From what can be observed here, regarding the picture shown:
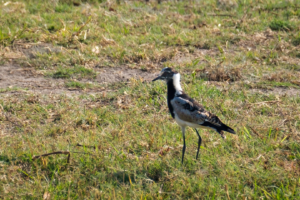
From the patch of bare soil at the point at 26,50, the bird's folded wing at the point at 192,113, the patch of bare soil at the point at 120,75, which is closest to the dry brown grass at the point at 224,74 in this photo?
the patch of bare soil at the point at 120,75

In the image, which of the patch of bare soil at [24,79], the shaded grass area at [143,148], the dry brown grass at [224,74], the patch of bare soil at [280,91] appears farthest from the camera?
the dry brown grass at [224,74]

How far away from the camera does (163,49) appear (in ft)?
25.8

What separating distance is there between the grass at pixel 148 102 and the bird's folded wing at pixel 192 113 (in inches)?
16.3

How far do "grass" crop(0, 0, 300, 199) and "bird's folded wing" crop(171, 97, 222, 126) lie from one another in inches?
16.3

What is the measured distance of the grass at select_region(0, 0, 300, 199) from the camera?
14.2 ft

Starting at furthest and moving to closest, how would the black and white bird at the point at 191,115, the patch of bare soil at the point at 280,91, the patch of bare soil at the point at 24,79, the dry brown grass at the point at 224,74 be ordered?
the dry brown grass at the point at 224,74 → the patch of bare soil at the point at 24,79 → the patch of bare soil at the point at 280,91 → the black and white bird at the point at 191,115

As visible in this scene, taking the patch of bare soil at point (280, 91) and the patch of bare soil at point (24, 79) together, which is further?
the patch of bare soil at point (24, 79)

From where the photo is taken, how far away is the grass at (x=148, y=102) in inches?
170

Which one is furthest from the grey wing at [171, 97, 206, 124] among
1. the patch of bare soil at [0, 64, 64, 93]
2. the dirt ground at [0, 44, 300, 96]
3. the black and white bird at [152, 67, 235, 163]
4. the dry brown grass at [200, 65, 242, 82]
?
the patch of bare soil at [0, 64, 64, 93]

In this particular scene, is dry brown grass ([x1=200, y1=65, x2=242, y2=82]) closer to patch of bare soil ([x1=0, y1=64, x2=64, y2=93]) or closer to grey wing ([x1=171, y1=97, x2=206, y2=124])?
grey wing ([x1=171, y1=97, x2=206, y2=124])

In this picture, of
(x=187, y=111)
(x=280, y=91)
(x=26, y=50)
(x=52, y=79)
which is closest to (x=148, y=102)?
(x=187, y=111)

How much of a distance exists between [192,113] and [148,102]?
1619mm

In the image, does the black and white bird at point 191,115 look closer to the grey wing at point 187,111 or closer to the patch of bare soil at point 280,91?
the grey wing at point 187,111

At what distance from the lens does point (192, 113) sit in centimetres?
468
